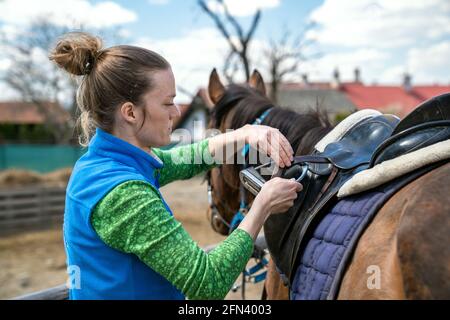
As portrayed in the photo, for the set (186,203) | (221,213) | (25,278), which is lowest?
(186,203)

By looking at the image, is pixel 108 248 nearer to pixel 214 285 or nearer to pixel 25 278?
pixel 214 285

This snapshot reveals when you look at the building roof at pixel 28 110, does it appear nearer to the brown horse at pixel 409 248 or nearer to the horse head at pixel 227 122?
the horse head at pixel 227 122

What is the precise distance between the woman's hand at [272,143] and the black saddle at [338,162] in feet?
0.19

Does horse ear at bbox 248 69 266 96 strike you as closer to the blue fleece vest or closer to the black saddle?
the black saddle

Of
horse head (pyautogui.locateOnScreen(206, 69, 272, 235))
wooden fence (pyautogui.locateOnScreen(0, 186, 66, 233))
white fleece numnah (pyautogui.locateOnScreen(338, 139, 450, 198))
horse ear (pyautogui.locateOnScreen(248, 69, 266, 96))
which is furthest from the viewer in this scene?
wooden fence (pyautogui.locateOnScreen(0, 186, 66, 233))

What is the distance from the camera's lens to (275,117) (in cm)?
231

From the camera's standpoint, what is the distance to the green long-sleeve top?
126 cm

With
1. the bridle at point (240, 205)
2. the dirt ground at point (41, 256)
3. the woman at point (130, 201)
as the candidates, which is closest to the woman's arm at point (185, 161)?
the bridle at point (240, 205)

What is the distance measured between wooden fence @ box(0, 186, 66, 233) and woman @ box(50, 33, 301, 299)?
906 cm

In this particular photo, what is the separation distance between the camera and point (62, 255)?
7.16 meters

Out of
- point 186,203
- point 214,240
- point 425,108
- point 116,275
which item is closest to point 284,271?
point 116,275

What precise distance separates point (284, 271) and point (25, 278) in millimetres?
5370

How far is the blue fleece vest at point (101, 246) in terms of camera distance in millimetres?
1328

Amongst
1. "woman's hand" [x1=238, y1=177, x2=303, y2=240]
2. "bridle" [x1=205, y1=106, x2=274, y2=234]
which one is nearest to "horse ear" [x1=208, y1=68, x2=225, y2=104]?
"bridle" [x1=205, y1=106, x2=274, y2=234]
